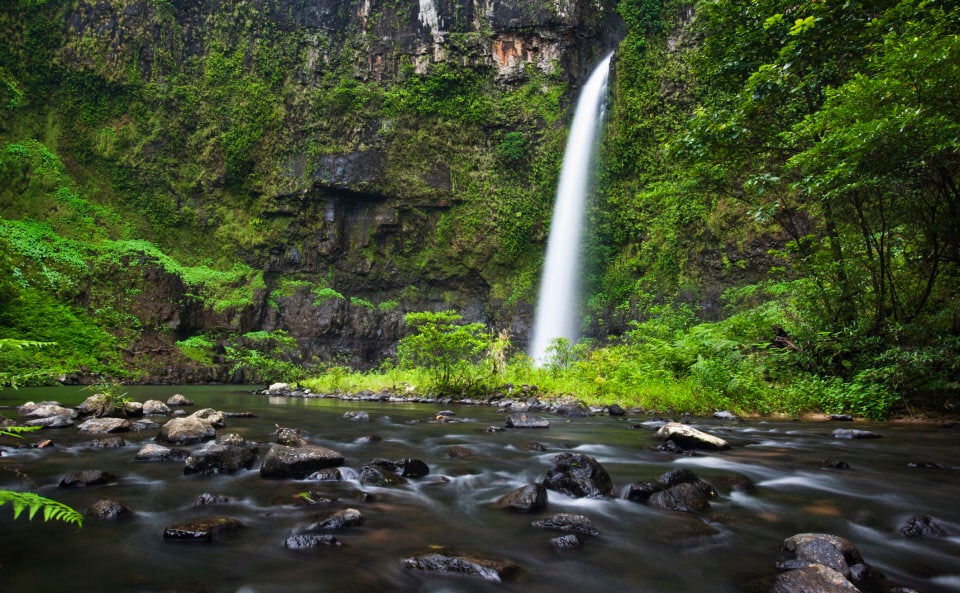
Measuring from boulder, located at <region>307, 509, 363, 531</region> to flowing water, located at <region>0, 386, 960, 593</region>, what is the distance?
0.24ft

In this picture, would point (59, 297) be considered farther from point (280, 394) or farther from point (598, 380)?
point (598, 380)

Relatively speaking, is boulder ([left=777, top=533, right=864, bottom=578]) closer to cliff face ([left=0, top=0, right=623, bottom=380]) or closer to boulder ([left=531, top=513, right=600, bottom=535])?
boulder ([left=531, top=513, right=600, bottom=535])

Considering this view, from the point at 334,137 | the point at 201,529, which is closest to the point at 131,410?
the point at 201,529

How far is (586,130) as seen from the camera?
31141mm

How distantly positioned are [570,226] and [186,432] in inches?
1063

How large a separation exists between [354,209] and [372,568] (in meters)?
34.0

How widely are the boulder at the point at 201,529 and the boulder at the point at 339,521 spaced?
1.58ft

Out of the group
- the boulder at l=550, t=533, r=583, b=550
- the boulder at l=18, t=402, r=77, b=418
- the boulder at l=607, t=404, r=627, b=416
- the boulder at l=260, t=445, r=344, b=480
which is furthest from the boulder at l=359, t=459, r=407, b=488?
the boulder at l=607, t=404, r=627, b=416

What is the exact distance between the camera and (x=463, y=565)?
7.72ft

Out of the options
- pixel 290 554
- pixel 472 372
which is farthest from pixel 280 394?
pixel 290 554

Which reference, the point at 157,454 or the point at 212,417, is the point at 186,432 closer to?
the point at 157,454

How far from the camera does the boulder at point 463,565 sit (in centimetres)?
230

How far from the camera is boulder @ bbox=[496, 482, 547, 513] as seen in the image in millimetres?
3400

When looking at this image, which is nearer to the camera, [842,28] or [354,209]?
[842,28]
